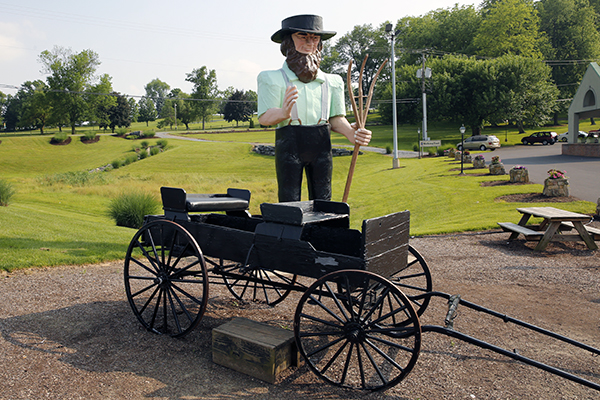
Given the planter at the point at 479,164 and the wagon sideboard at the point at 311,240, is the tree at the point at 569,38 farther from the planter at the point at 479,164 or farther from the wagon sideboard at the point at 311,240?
the wagon sideboard at the point at 311,240

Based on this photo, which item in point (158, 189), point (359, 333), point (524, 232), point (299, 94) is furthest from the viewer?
point (158, 189)

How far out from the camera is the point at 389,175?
25031 millimetres

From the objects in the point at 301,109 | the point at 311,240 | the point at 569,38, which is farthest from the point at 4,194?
the point at 569,38

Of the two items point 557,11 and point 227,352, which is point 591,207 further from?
point 557,11

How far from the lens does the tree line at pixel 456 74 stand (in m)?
46.1

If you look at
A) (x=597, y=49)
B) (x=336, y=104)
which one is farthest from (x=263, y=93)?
(x=597, y=49)

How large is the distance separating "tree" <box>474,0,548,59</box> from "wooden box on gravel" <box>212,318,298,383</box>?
204ft

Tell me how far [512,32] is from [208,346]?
6613cm

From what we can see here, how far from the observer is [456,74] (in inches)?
1874

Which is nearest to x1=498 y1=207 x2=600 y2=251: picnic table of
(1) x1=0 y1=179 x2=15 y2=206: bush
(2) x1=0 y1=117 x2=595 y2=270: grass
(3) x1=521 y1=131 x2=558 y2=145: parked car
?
(2) x1=0 y1=117 x2=595 y2=270: grass

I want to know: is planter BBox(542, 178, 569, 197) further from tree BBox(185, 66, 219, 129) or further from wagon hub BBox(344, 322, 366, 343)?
tree BBox(185, 66, 219, 129)

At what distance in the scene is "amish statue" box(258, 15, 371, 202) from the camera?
5.18 meters

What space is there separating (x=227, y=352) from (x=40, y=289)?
3.49 metres

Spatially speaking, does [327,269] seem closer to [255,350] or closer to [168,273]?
[255,350]
